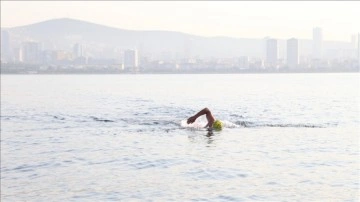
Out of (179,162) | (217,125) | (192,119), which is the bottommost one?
(179,162)

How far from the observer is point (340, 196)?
73.4ft

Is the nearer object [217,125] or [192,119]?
[217,125]

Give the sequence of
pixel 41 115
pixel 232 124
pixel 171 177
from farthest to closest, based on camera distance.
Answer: pixel 41 115 < pixel 232 124 < pixel 171 177

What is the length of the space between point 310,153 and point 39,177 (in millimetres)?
13781

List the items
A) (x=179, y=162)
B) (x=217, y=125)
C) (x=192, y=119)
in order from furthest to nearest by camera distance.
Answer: (x=192, y=119) < (x=217, y=125) < (x=179, y=162)

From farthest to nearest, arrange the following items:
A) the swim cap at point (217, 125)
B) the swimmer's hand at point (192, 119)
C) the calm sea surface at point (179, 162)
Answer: the swimmer's hand at point (192, 119)
the swim cap at point (217, 125)
the calm sea surface at point (179, 162)

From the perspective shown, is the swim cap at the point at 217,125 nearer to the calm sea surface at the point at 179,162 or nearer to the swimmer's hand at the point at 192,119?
the calm sea surface at the point at 179,162

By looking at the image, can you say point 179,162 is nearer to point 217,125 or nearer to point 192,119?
point 217,125

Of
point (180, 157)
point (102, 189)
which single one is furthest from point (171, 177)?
point (180, 157)

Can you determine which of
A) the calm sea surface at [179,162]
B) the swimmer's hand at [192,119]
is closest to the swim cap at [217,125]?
the calm sea surface at [179,162]

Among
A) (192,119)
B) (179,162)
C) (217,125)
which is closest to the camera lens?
(179,162)

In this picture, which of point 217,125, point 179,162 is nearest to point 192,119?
point 217,125

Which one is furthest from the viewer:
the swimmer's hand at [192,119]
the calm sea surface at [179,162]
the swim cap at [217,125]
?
the swimmer's hand at [192,119]

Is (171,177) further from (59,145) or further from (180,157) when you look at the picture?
(59,145)
